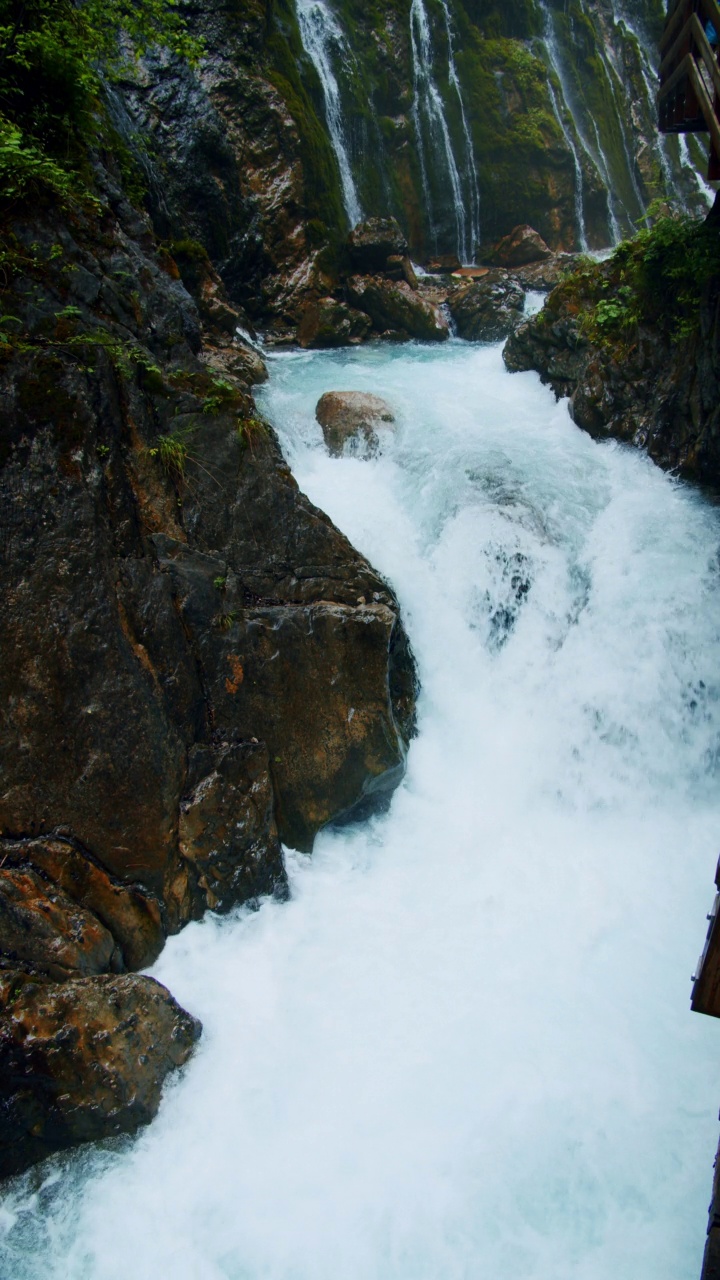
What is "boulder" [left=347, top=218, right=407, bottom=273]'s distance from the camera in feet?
45.0

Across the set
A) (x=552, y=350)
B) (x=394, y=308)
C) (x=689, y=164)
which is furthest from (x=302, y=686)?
(x=689, y=164)

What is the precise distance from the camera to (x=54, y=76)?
5414 millimetres

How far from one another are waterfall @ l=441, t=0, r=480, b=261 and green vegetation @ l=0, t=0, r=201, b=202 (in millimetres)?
15014

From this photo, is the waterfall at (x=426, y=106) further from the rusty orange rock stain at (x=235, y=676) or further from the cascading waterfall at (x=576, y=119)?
the rusty orange rock stain at (x=235, y=676)

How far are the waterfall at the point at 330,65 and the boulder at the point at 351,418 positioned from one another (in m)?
8.86

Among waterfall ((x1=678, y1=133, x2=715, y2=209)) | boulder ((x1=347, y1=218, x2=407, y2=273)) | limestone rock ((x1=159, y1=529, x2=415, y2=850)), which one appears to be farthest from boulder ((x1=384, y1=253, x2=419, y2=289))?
waterfall ((x1=678, y1=133, x2=715, y2=209))

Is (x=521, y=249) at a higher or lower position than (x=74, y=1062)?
higher

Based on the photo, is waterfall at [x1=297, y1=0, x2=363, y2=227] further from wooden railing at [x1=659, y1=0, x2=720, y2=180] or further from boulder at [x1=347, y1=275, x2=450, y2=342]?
wooden railing at [x1=659, y1=0, x2=720, y2=180]

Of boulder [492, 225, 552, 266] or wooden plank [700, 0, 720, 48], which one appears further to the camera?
boulder [492, 225, 552, 266]

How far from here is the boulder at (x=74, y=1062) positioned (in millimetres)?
3469

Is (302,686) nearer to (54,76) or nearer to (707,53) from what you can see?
(54,76)

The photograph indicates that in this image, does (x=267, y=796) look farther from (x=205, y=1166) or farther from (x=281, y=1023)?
(x=205, y=1166)

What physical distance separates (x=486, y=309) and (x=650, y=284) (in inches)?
270

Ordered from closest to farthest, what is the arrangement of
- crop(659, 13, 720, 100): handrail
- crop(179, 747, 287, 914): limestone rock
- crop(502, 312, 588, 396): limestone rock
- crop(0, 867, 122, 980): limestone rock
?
crop(0, 867, 122, 980): limestone rock < crop(179, 747, 287, 914): limestone rock < crop(659, 13, 720, 100): handrail < crop(502, 312, 588, 396): limestone rock
